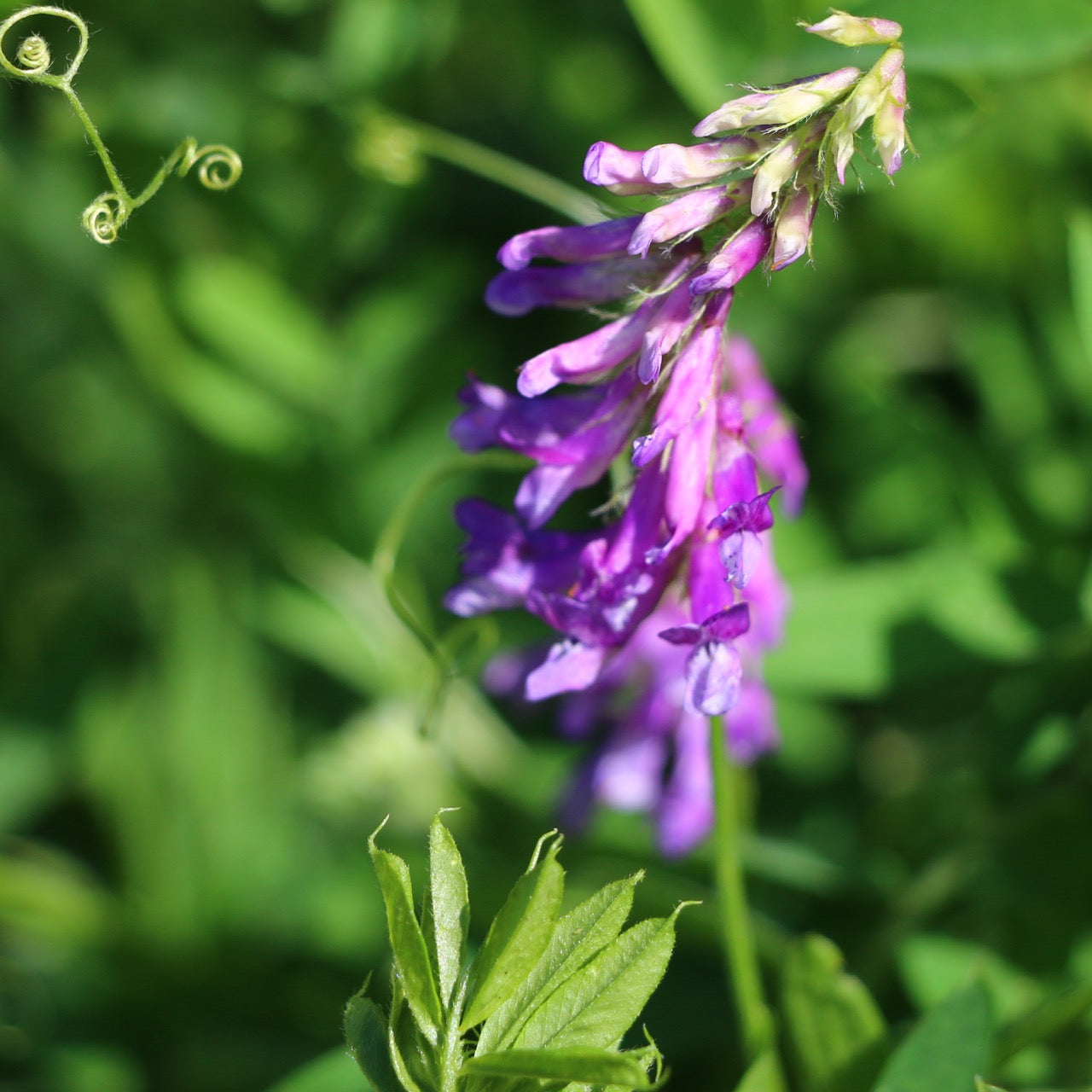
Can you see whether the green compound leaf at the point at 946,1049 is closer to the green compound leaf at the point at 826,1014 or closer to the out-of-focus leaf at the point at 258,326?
the green compound leaf at the point at 826,1014

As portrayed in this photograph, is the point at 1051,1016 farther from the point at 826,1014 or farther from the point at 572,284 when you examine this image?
the point at 572,284

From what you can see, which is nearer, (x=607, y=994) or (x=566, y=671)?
(x=607, y=994)

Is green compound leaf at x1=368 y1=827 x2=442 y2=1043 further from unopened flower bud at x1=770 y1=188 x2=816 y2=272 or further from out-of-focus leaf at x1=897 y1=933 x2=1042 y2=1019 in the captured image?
out-of-focus leaf at x1=897 y1=933 x2=1042 y2=1019

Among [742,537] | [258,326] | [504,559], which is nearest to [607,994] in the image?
[742,537]

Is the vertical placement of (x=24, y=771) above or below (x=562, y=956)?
below

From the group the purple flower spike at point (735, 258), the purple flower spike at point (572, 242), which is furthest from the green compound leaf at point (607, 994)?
the purple flower spike at point (572, 242)

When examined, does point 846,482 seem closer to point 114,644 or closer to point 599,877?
point 599,877

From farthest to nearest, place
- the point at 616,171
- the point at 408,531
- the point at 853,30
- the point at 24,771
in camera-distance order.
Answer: the point at 408,531 < the point at 24,771 < the point at 616,171 < the point at 853,30
